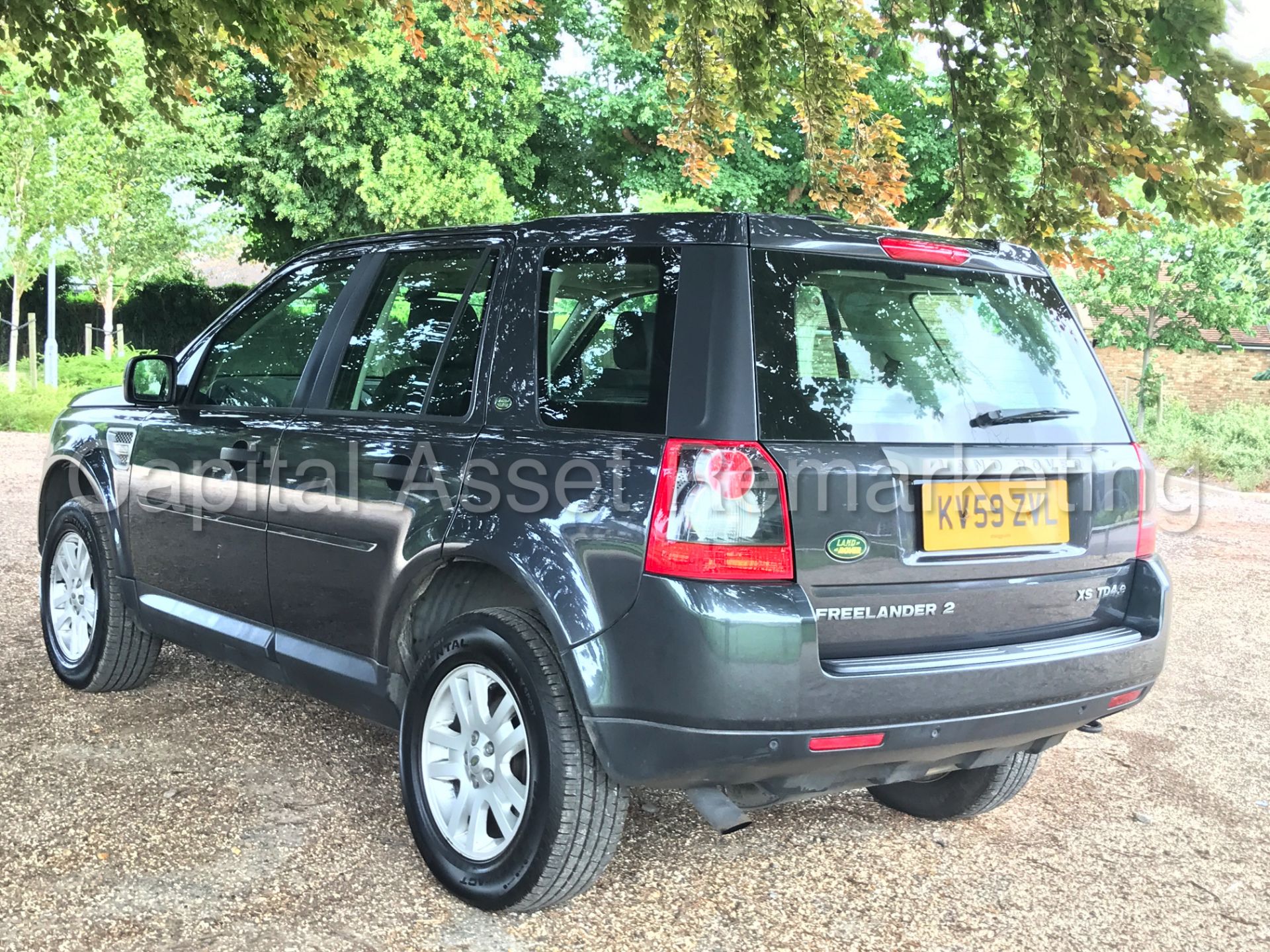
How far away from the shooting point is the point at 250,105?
88.2ft

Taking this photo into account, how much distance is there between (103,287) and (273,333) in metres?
23.7

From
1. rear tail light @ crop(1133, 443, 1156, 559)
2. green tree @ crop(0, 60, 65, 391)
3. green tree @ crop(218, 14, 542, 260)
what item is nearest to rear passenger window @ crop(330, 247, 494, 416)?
rear tail light @ crop(1133, 443, 1156, 559)

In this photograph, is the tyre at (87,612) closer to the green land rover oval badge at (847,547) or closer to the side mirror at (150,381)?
the side mirror at (150,381)

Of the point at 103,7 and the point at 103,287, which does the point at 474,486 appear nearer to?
the point at 103,7

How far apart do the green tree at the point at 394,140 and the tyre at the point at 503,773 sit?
21.5 metres

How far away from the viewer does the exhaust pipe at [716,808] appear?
2.84 meters

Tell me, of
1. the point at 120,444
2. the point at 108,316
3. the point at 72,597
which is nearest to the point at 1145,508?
the point at 120,444

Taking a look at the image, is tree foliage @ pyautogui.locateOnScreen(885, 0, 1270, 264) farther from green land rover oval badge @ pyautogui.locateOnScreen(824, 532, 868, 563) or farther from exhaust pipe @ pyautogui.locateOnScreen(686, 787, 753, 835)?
exhaust pipe @ pyautogui.locateOnScreen(686, 787, 753, 835)

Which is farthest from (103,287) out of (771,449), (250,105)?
(771,449)

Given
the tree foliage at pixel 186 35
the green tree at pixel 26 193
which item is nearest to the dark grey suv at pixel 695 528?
the tree foliage at pixel 186 35

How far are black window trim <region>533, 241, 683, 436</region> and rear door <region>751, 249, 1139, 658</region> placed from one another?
226 mm

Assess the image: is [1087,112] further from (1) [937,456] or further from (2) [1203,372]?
(2) [1203,372]

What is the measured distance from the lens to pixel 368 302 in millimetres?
3861

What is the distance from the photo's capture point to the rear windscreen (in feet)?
9.30
